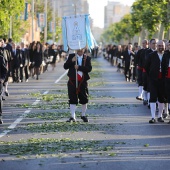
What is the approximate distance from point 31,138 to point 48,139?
376 mm

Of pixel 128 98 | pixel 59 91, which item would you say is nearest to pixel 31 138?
pixel 128 98

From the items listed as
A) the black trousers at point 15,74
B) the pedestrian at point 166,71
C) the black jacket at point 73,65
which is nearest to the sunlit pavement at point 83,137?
the pedestrian at point 166,71

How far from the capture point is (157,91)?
1638cm

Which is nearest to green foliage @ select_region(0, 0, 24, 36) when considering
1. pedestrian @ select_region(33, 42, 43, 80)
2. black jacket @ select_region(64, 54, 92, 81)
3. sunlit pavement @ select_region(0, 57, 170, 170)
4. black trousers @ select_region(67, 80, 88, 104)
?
sunlit pavement @ select_region(0, 57, 170, 170)

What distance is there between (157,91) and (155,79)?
0.36 m

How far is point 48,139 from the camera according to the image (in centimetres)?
1290

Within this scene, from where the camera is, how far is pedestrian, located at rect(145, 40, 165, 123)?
16.1 m

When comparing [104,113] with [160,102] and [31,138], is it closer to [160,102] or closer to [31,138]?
[160,102]

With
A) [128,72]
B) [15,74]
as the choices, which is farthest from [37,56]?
[128,72]

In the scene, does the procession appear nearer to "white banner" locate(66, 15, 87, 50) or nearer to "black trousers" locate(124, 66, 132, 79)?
"white banner" locate(66, 15, 87, 50)

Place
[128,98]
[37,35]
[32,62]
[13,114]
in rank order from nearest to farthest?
[13,114] → [128,98] → [32,62] → [37,35]

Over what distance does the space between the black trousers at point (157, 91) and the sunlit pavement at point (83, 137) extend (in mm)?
577

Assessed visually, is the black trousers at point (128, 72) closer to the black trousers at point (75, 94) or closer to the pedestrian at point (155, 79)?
the pedestrian at point (155, 79)

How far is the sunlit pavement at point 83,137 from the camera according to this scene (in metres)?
10.4
